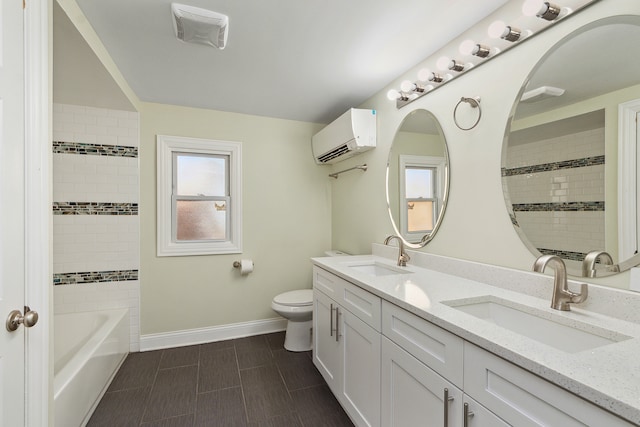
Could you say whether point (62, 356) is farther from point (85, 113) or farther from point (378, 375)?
point (378, 375)

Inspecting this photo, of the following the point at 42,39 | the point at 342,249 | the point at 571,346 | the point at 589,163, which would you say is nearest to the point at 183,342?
the point at 342,249

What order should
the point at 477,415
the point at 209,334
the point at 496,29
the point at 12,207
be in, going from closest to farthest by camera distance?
the point at 477,415, the point at 12,207, the point at 496,29, the point at 209,334

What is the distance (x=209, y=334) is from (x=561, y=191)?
114 inches

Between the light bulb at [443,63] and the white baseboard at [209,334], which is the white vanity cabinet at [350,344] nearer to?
the white baseboard at [209,334]

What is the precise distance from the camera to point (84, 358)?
67.4 inches

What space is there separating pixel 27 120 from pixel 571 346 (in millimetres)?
2086

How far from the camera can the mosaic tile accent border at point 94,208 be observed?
2.37 meters

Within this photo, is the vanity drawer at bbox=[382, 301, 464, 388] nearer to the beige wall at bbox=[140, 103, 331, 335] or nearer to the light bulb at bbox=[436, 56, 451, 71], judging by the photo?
the light bulb at bbox=[436, 56, 451, 71]

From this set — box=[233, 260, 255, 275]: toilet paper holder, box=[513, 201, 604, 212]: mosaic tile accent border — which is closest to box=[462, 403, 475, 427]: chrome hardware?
box=[513, 201, 604, 212]: mosaic tile accent border

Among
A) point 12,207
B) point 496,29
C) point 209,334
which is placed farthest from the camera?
point 209,334

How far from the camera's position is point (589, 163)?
3.50 feet

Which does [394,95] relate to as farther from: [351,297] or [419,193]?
[351,297]

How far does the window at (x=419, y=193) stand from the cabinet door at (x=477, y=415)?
43.8 inches

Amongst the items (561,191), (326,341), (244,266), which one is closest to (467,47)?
(561,191)
